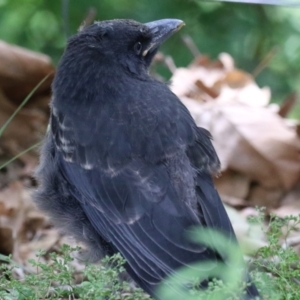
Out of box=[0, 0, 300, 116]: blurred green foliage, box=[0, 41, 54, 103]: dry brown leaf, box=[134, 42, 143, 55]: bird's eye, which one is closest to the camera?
box=[134, 42, 143, 55]: bird's eye

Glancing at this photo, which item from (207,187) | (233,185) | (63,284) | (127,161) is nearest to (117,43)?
(127,161)

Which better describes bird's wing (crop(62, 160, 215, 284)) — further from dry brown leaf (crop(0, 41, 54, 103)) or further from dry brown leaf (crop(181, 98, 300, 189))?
dry brown leaf (crop(0, 41, 54, 103))

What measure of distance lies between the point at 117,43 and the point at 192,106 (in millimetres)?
1648

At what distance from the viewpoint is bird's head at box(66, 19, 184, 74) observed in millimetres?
3910

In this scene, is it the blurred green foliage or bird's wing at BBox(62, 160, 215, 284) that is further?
the blurred green foliage

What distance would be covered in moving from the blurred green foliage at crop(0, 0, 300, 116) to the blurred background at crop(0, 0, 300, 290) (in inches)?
0.4

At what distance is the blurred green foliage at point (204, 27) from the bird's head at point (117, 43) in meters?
3.11

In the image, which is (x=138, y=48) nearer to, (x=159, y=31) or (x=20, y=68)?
(x=159, y=31)

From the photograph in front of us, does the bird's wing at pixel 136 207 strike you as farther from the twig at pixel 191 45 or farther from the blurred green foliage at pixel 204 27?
the blurred green foliage at pixel 204 27

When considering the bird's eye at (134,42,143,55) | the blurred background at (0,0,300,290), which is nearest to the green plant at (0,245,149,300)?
the blurred background at (0,0,300,290)

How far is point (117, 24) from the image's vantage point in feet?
13.0

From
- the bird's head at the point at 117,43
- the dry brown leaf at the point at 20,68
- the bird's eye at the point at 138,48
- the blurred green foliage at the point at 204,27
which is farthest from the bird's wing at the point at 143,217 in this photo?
the blurred green foliage at the point at 204,27

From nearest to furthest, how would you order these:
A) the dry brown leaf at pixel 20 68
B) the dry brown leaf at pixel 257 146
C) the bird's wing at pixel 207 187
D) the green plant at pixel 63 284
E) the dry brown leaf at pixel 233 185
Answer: the green plant at pixel 63 284 → the bird's wing at pixel 207 187 → the dry brown leaf at pixel 257 146 → the dry brown leaf at pixel 233 185 → the dry brown leaf at pixel 20 68

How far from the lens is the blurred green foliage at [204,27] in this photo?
24.0ft
